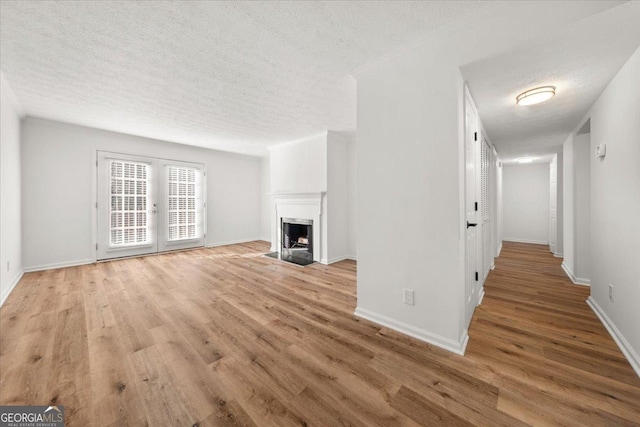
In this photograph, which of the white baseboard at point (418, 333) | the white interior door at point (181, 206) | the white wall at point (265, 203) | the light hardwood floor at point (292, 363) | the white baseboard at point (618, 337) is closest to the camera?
the light hardwood floor at point (292, 363)

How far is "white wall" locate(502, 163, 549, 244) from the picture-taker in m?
6.60

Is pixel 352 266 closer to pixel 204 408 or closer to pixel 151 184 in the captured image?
pixel 204 408

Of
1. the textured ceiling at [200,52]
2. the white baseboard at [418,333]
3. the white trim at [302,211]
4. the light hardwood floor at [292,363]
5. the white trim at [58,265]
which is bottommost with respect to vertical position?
the light hardwood floor at [292,363]

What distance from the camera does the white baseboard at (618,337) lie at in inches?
64.3

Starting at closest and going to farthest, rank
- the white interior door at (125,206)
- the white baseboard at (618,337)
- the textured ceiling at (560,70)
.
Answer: the textured ceiling at (560,70) < the white baseboard at (618,337) < the white interior door at (125,206)

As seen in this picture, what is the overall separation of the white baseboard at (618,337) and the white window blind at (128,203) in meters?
6.79

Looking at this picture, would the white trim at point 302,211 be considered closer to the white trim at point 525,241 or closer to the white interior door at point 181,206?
the white interior door at point 181,206

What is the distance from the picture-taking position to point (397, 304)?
2.11m

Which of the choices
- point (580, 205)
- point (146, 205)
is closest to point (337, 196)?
point (580, 205)

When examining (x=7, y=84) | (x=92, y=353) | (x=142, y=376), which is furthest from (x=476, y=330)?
(x=7, y=84)

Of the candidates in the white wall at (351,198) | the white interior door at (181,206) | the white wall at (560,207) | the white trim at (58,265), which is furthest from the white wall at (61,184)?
the white wall at (560,207)

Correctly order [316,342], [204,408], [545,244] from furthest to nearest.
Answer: [545,244] < [316,342] < [204,408]

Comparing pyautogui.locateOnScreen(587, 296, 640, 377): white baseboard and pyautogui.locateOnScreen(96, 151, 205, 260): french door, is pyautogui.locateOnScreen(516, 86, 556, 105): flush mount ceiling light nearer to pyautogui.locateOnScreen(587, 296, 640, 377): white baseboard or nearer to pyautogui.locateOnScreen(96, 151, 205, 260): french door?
pyautogui.locateOnScreen(587, 296, 640, 377): white baseboard

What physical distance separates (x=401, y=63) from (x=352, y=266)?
3.16 m
